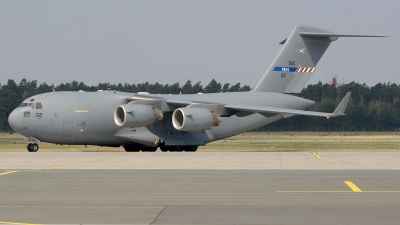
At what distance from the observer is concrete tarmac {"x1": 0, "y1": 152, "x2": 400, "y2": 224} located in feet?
28.0

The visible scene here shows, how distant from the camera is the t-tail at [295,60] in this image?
101ft

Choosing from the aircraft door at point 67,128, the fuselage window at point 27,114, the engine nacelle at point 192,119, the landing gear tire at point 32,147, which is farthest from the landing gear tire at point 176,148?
the fuselage window at point 27,114

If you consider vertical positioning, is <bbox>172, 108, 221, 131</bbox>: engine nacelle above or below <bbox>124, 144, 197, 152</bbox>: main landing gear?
above

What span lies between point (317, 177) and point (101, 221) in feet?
22.6

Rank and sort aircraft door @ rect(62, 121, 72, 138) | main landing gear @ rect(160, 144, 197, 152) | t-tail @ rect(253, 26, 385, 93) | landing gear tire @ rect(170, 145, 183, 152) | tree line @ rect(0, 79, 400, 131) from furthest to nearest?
tree line @ rect(0, 79, 400, 131) → t-tail @ rect(253, 26, 385, 93) → landing gear tire @ rect(170, 145, 183, 152) → main landing gear @ rect(160, 144, 197, 152) → aircraft door @ rect(62, 121, 72, 138)

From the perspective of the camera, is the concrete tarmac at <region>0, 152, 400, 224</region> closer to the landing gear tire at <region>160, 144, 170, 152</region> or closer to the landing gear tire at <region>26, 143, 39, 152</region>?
the landing gear tire at <region>26, 143, 39, 152</region>

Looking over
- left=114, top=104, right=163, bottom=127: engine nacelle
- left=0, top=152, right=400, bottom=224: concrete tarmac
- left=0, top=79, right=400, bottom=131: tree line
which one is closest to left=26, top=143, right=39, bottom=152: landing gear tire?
left=114, top=104, right=163, bottom=127: engine nacelle

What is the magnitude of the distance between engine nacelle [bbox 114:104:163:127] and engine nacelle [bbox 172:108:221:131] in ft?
3.34

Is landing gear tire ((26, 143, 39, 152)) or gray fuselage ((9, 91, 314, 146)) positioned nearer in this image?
gray fuselage ((9, 91, 314, 146))

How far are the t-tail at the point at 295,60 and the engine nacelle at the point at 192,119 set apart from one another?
5587 mm

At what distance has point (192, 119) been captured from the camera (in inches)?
1015

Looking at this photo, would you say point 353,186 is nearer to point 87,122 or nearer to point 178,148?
point 87,122

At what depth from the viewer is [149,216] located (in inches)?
340

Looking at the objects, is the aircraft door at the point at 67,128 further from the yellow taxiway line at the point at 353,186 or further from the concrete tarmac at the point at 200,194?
the yellow taxiway line at the point at 353,186
